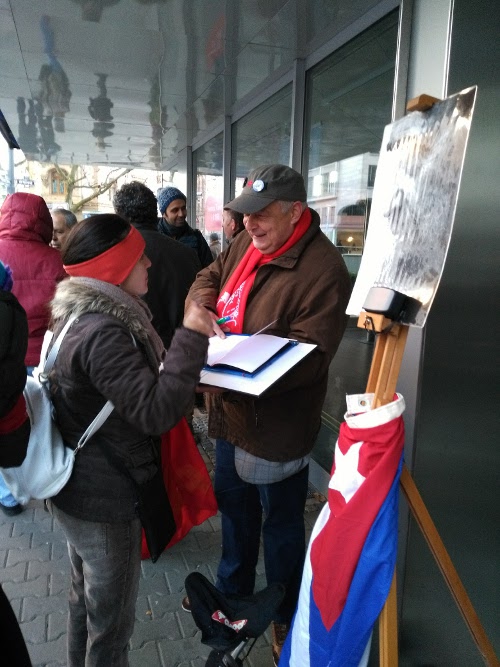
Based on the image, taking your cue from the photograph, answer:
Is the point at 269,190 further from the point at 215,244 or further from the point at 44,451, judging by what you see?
the point at 215,244

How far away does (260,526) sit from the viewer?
7.70 feet

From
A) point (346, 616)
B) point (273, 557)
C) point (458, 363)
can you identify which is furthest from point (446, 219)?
point (273, 557)

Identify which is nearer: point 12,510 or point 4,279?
point 4,279

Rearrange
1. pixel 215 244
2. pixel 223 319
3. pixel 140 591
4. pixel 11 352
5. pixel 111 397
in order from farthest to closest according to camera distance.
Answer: pixel 215 244
pixel 140 591
pixel 223 319
pixel 111 397
pixel 11 352

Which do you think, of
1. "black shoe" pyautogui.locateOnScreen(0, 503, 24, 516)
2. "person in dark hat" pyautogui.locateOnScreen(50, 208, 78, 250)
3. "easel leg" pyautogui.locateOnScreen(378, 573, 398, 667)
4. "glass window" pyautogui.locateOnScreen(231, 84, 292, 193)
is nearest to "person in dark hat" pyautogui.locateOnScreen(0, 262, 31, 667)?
"easel leg" pyautogui.locateOnScreen(378, 573, 398, 667)

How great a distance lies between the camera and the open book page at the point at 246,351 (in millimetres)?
1616

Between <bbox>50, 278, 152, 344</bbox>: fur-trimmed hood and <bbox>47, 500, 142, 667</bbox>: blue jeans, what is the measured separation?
2.04ft

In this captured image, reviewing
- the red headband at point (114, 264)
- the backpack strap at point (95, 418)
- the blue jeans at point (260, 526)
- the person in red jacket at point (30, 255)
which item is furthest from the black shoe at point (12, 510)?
the red headband at point (114, 264)

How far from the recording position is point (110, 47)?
4031 millimetres

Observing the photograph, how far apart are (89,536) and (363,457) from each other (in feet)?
2.97

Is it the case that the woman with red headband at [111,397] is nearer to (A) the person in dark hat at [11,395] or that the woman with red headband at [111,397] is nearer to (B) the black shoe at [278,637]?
(A) the person in dark hat at [11,395]

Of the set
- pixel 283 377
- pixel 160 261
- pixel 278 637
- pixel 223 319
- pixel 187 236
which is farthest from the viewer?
pixel 187 236

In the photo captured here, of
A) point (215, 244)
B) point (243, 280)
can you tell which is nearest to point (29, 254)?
point (243, 280)

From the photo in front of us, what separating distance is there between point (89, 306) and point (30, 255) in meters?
1.71
